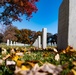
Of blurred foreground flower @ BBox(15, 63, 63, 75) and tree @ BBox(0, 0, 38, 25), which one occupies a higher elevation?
tree @ BBox(0, 0, 38, 25)

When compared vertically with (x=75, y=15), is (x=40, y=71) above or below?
below

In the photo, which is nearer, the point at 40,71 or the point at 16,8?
the point at 40,71

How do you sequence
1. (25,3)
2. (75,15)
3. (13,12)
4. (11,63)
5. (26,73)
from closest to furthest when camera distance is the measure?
1. (26,73)
2. (11,63)
3. (75,15)
4. (25,3)
5. (13,12)

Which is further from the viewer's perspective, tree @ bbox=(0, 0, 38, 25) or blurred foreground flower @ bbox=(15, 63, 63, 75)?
tree @ bbox=(0, 0, 38, 25)

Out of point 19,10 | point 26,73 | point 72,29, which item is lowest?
point 26,73

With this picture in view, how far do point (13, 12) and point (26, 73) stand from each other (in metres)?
12.5

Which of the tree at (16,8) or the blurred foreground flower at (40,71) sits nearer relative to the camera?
the blurred foreground flower at (40,71)

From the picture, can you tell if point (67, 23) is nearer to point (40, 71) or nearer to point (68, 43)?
point (68, 43)

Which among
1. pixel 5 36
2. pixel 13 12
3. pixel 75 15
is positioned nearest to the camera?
pixel 75 15

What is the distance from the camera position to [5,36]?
246 feet

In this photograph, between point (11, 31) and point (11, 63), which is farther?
point (11, 31)

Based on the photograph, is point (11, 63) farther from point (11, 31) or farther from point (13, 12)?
point (11, 31)

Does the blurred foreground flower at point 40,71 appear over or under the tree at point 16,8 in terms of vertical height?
under

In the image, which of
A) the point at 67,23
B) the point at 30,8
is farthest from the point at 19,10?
the point at 67,23
